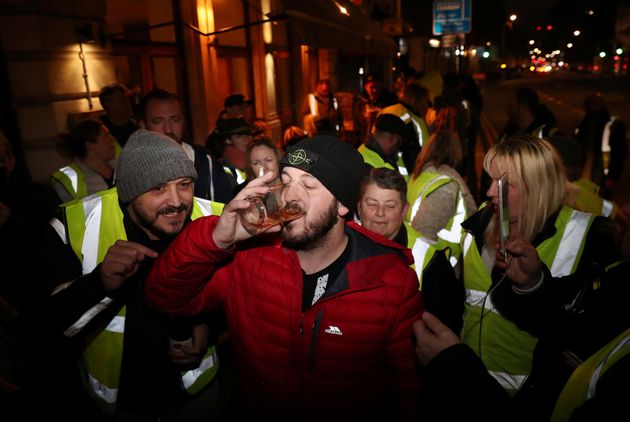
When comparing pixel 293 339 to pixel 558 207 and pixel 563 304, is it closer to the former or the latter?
pixel 563 304

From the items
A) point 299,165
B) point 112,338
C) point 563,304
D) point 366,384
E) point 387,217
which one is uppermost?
point 299,165

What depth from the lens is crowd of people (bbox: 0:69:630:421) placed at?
1753mm

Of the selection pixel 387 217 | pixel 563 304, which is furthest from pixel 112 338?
pixel 563 304

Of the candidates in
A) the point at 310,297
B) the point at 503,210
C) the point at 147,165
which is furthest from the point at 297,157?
the point at 503,210

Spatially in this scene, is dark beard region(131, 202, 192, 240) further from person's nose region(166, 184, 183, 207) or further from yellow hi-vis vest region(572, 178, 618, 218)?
yellow hi-vis vest region(572, 178, 618, 218)

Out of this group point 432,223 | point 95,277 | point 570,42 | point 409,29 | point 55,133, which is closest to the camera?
point 95,277

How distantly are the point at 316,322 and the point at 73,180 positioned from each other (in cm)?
275

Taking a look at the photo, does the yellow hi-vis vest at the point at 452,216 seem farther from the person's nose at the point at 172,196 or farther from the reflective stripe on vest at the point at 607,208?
the person's nose at the point at 172,196

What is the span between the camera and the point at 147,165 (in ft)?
7.14

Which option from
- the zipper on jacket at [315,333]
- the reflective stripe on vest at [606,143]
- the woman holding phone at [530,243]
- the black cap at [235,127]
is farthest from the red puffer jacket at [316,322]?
the reflective stripe on vest at [606,143]

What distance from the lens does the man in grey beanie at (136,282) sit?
2.19 meters

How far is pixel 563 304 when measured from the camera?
198cm

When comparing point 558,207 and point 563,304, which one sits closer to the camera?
point 563,304

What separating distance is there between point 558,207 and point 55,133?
5.19 m
